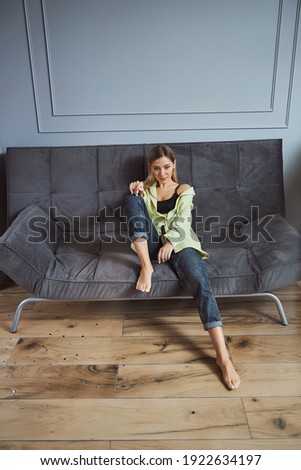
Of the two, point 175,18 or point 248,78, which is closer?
point 175,18

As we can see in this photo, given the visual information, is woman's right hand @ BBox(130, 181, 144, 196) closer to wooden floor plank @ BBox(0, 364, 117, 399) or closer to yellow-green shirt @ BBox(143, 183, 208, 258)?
yellow-green shirt @ BBox(143, 183, 208, 258)

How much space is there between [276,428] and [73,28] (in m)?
2.06

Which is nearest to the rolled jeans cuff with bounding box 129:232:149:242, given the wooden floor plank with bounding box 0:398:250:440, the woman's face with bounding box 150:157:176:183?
the woman's face with bounding box 150:157:176:183

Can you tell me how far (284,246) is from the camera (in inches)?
68.9

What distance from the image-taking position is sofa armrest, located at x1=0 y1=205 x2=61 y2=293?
159 cm

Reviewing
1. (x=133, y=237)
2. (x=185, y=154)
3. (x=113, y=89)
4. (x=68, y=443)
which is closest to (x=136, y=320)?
(x=133, y=237)

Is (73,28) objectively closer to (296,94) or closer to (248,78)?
(248,78)

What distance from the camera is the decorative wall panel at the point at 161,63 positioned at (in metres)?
1.93

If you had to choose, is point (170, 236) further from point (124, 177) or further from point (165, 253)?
point (124, 177)

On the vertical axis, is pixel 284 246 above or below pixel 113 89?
below

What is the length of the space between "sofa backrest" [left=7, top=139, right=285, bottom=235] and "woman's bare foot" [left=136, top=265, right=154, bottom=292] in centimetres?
53
